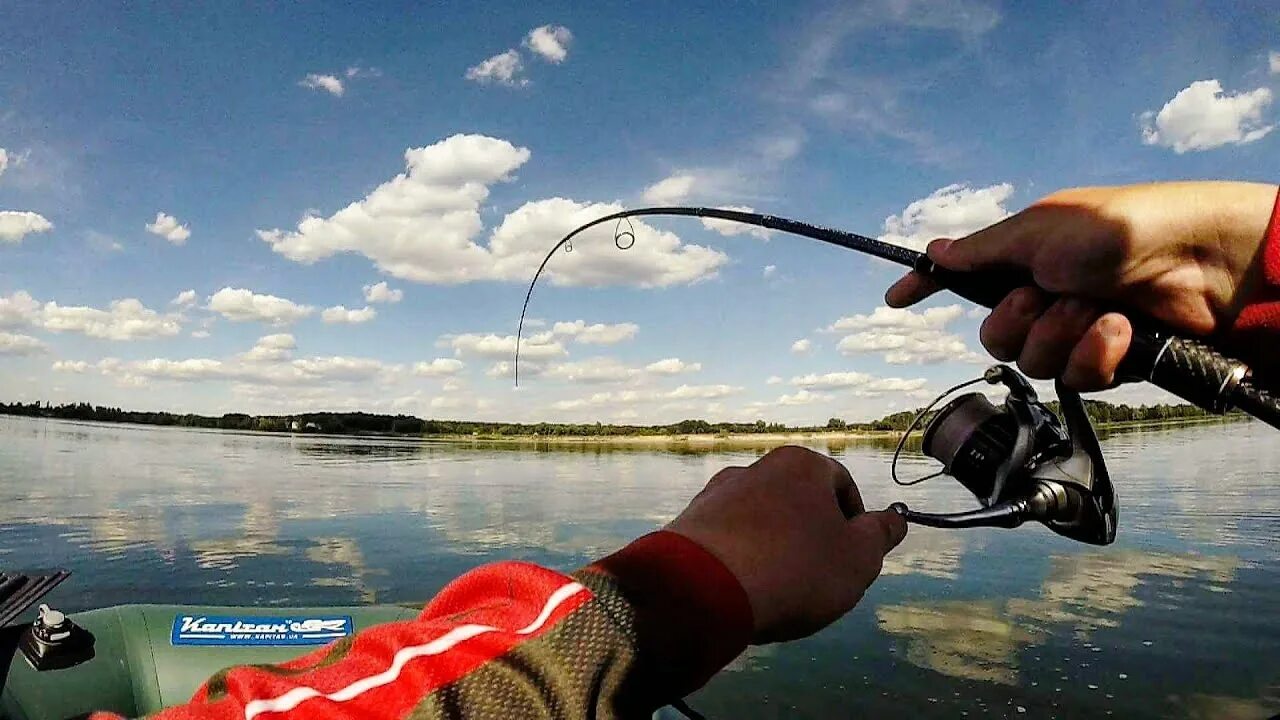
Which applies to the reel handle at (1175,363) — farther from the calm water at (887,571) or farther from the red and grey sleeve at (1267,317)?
the calm water at (887,571)

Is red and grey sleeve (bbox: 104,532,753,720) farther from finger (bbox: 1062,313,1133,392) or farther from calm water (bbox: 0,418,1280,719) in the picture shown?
calm water (bbox: 0,418,1280,719)

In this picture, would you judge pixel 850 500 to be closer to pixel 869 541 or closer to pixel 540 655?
pixel 869 541

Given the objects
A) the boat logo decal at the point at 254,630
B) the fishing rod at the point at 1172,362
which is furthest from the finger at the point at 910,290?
the boat logo decal at the point at 254,630

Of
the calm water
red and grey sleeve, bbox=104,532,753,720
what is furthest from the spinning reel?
the calm water

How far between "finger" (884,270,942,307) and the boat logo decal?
7.52ft

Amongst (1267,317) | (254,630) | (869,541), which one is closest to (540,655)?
(869,541)

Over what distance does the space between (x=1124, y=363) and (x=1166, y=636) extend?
6512 mm

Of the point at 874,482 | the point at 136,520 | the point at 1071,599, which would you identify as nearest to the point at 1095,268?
the point at 1071,599

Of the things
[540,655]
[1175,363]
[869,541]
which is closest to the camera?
[540,655]

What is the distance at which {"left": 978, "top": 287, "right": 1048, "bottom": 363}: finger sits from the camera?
5.26ft

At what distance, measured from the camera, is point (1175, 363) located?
1462 millimetres

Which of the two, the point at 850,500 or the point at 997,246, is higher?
the point at 997,246

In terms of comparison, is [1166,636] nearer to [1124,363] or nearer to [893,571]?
[893,571]

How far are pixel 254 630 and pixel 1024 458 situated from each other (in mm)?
2711
